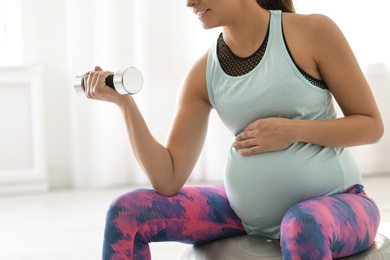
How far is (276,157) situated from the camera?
1322mm

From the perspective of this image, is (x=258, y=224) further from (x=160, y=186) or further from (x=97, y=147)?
(x=97, y=147)

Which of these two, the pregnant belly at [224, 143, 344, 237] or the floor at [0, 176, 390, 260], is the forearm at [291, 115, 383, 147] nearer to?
the pregnant belly at [224, 143, 344, 237]

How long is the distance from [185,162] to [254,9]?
379 mm

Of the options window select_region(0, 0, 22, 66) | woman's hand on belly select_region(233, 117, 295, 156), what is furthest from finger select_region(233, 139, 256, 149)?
window select_region(0, 0, 22, 66)

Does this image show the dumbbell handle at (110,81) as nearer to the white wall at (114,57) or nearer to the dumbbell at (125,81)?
the dumbbell at (125,81)

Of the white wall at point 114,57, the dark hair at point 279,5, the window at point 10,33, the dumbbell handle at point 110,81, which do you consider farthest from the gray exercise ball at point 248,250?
the window at point 10,33

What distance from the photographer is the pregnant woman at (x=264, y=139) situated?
1303mm

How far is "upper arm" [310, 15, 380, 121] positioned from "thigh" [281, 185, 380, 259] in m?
0.19

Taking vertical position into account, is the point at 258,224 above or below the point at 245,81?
below

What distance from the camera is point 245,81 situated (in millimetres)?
1385

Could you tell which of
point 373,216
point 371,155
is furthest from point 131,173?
point 373,216

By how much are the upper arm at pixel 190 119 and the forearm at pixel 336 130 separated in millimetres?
269

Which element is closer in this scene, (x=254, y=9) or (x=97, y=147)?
(x=254, y=9)

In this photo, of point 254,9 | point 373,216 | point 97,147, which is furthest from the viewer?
point 97,147
